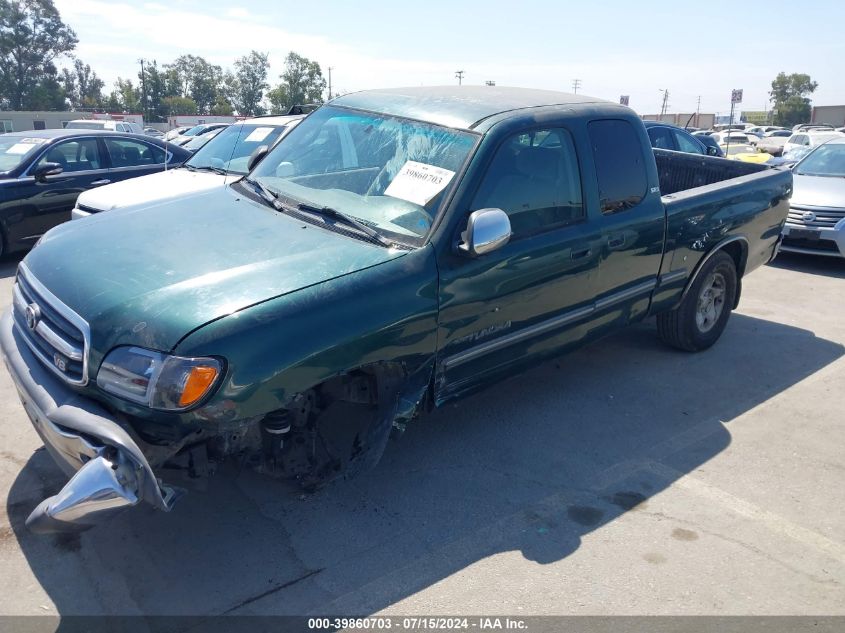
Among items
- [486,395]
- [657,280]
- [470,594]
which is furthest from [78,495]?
[657,280]

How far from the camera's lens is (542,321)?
404 cm

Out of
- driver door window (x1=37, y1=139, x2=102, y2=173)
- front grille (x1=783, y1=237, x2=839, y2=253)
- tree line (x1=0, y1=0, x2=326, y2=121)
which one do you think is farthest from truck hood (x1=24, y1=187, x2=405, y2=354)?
tree line (x1=0, y1=0, x2=326, y2=121)

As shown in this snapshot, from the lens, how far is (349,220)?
3.54 meters

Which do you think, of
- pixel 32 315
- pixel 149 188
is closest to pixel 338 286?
pixel 32 315

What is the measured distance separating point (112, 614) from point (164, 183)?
517 cm

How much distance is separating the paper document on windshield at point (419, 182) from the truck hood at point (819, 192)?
6.57 metres

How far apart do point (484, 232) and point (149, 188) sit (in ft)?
15.8

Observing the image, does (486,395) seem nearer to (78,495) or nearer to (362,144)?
(362,144)

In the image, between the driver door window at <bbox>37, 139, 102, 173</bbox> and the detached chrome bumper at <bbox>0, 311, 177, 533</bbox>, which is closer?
the detached chrome bumper at <bbox>0, 311, 177, 533</bbox>

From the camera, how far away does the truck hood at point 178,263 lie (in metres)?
2.77

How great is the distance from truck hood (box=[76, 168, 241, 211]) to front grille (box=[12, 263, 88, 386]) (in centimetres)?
332

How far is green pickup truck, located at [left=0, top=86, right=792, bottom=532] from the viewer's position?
8.83 ft

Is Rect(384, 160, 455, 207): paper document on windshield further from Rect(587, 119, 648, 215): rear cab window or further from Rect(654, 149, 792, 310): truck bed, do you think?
Rect(654, 149, 792, 310): truck bed

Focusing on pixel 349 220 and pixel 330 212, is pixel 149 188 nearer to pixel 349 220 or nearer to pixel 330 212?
pixel 330 212
